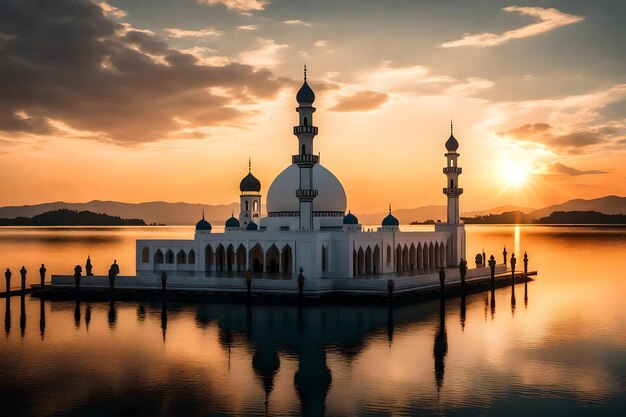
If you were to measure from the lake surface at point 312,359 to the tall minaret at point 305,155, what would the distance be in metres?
→ 9.11

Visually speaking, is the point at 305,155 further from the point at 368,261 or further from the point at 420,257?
the point at 420,257

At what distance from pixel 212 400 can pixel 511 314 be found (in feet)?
81.6

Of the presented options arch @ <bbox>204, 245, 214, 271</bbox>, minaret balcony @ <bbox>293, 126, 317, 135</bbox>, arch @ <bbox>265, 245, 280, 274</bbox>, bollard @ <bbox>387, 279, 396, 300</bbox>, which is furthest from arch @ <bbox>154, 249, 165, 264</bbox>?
bollard @ <bbox>387, 279, 396, 300</bbox>

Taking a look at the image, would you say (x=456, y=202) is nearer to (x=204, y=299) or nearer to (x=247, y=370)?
(x=204, y=299)

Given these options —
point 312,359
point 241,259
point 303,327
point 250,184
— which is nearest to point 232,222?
point 241,259

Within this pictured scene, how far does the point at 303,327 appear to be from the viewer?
1471 inches

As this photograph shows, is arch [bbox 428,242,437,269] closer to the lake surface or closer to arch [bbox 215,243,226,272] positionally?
the lake surface

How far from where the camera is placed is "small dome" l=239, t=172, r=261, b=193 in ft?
210

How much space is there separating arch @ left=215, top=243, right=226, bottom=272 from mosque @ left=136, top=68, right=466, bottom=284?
70 millimetres

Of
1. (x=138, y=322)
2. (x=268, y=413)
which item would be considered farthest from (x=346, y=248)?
(x=268, y=413)

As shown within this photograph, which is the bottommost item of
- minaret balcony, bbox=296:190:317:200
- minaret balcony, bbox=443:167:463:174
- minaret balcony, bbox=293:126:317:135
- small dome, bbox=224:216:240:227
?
small dome, bbox=224:216:240:227

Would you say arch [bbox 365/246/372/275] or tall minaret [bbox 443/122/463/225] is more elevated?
tall minaret [bbox 443/122/463/225]

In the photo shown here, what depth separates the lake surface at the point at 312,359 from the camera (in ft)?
78.6

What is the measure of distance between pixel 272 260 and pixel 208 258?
14.7 feet
